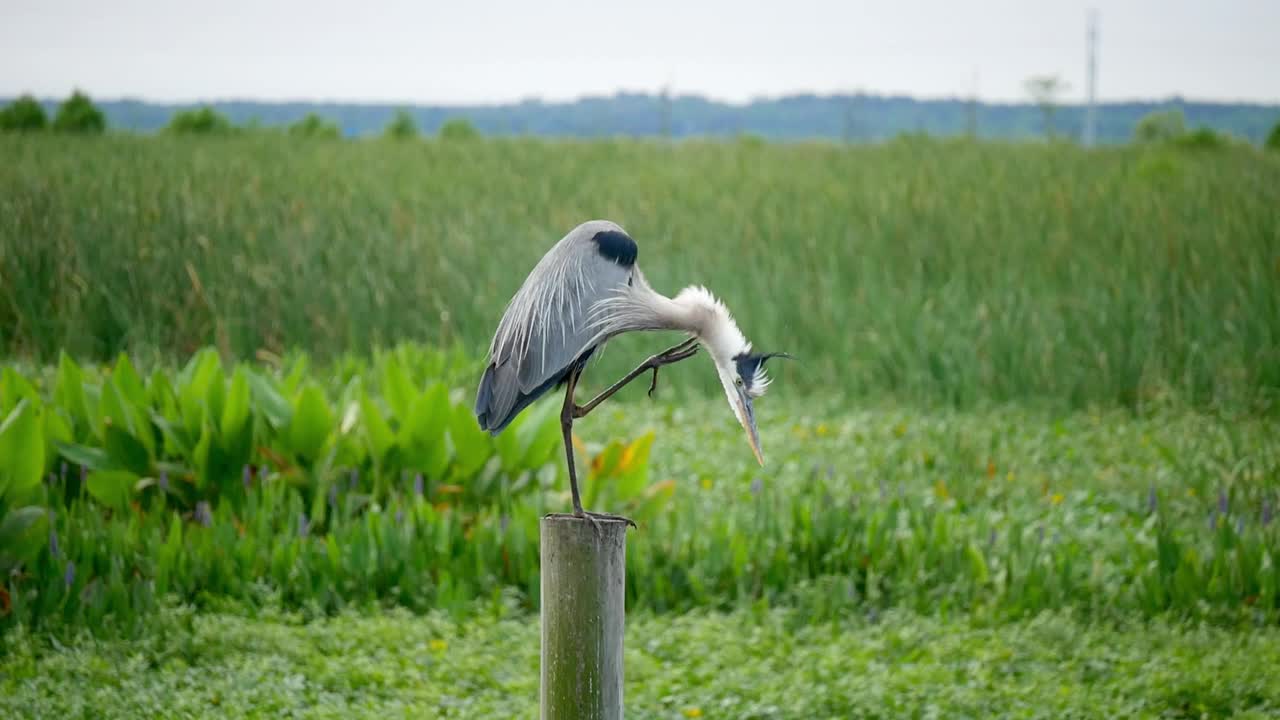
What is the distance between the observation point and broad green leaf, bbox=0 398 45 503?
4434 millimetres

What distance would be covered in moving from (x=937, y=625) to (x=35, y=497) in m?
3.54

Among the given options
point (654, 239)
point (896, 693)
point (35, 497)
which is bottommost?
point (896, 693)

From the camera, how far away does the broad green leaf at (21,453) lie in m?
4.43

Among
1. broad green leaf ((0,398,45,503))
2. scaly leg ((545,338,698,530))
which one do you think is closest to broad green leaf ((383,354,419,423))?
broad green leaf ((0,398,45,503))

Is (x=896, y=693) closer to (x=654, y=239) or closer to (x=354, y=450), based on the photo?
(x=354, y=450)

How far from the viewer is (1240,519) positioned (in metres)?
5.09

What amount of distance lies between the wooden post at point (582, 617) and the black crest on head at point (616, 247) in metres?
0.55

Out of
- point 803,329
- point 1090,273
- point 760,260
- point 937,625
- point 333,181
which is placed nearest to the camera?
point 937,625

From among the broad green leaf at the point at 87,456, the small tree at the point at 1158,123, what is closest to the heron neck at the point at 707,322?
the broad green leaf at the point at 87,456

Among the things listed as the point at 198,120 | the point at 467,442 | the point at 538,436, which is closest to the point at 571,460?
the point at 467,442

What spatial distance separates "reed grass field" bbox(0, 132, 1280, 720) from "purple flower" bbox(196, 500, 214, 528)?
0.5 inches

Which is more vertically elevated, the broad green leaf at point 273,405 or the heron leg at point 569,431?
the heron leg at point 569,431

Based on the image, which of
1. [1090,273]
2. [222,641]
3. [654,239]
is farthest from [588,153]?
[222,641]

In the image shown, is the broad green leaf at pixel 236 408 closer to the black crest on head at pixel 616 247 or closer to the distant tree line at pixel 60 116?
the black crest on head at pixel 616 247
